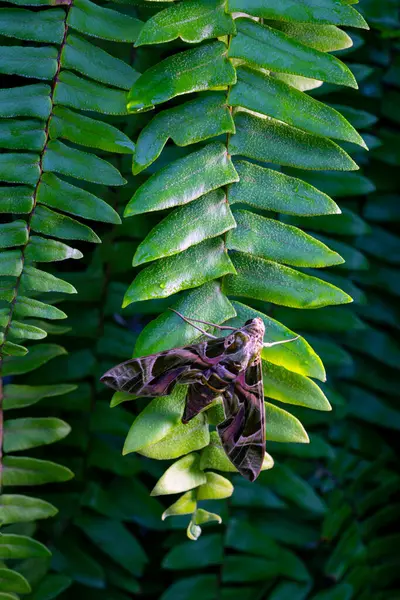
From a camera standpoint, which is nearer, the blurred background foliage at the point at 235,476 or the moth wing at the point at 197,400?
the moth wing at the point at 197,400

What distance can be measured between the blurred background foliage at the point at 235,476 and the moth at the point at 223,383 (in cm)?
30

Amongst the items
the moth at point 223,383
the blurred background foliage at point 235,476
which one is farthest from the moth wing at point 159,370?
the blurred background foliage at point 235,476

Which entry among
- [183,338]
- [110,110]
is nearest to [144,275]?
[183,338]

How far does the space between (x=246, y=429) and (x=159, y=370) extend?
4.9 inches

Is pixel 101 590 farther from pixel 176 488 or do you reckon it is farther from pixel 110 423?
pixel 176 488

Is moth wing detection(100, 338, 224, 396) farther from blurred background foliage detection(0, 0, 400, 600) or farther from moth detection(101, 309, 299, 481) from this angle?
blurred background foliage detection(0, 0, 400, 600)

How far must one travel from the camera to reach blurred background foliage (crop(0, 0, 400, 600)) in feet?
3.84

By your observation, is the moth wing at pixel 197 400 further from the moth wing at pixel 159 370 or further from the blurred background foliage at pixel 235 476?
the blurred background foliage at pixel 235 476

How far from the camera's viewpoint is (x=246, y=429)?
837 mm

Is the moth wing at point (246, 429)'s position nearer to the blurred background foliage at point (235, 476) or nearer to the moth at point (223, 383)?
the moth at point (223, 383)

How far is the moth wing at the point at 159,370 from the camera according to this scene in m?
0.84

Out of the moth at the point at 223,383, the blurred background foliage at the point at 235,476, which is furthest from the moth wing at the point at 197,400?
the blurred background foliage at the point at 235,476

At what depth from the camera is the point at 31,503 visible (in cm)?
105

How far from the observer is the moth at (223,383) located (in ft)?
2.77
